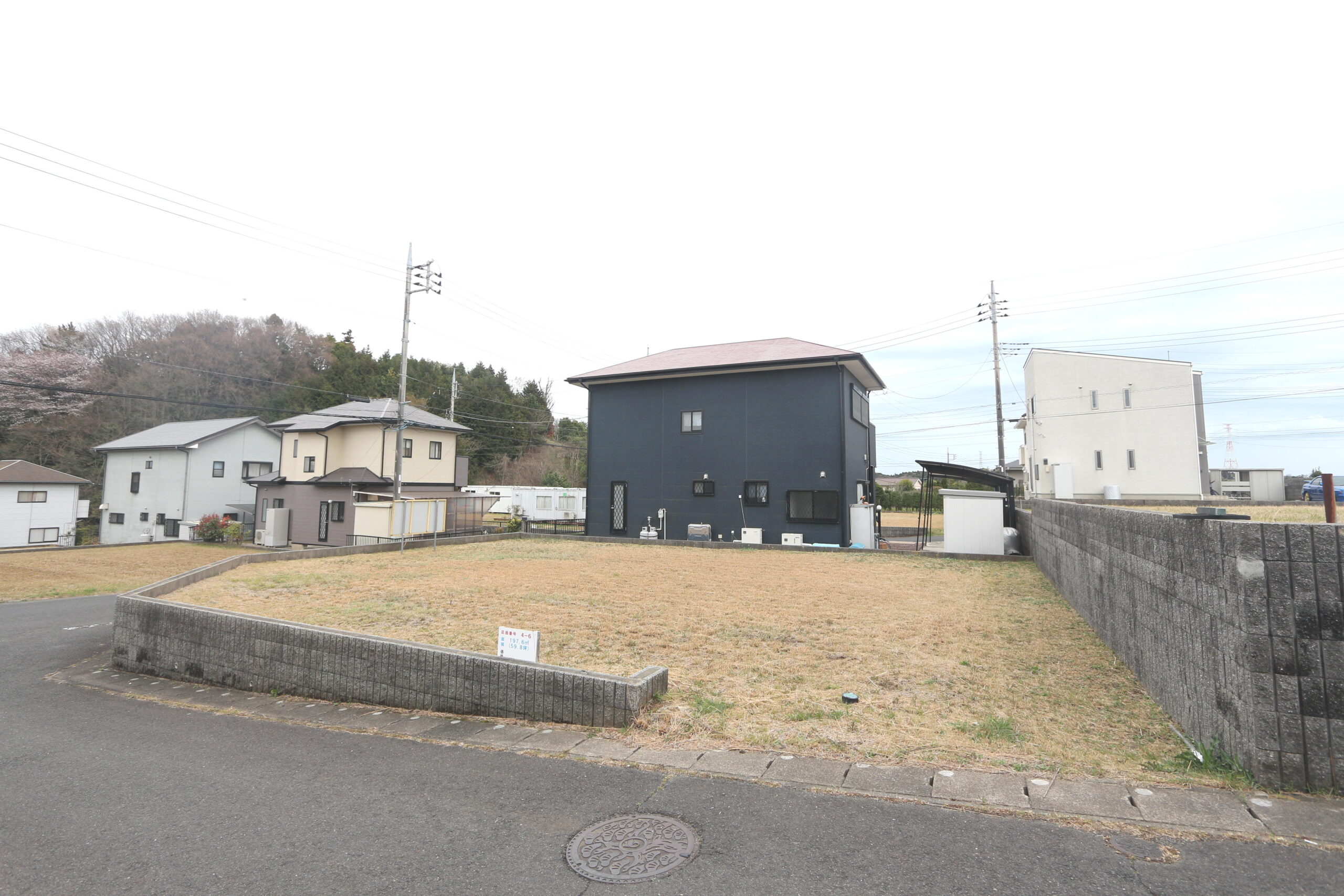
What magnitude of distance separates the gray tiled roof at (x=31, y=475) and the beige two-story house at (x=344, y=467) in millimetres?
10883

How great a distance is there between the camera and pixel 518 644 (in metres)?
4.54

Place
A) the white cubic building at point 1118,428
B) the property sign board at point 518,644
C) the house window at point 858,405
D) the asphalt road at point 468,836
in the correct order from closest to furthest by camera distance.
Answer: the asphalt road at point 468,836 → the property sign board at point 518,644 → the house window at point 858,405 → the white cubic building at point 1118,428

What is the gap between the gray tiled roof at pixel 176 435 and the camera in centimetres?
2861

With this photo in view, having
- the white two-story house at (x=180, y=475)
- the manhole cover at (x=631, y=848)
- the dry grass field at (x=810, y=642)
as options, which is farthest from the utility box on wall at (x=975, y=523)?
the white two-story house at (x=180, y=475)

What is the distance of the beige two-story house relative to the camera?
77.9ft

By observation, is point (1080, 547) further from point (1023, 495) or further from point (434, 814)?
point (1023, 495)

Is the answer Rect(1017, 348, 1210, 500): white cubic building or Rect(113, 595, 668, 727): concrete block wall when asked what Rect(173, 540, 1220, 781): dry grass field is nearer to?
Rect(113, 595, 668, 727): concrete block wall

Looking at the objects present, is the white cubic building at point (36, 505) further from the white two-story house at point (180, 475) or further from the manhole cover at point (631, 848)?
the manhole cover at point (631, 848)

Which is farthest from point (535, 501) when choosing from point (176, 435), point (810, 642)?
point (810, 642)

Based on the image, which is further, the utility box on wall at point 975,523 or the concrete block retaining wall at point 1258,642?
the utility box on wall at point 975,523

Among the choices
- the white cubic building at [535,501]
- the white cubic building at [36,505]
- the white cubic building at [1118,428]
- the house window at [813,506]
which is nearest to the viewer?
the house window at [813,506]

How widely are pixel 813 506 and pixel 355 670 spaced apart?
14724 millimetres

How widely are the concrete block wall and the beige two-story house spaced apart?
55.7 ft

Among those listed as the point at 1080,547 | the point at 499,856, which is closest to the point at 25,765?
the point at 499,856
